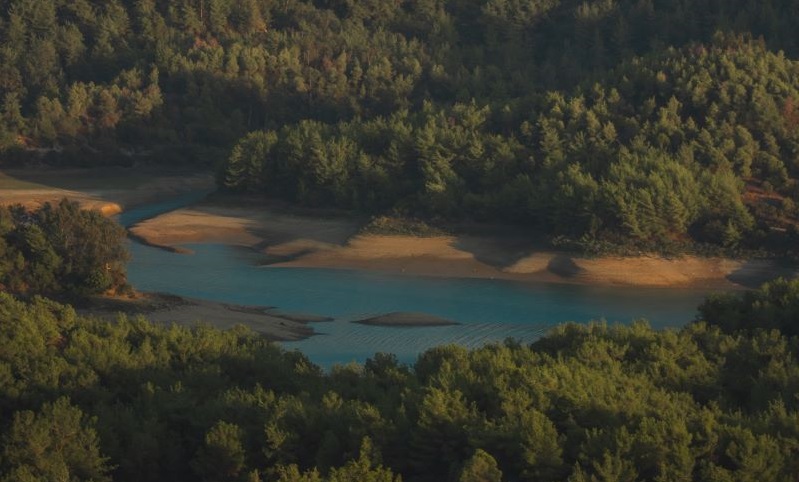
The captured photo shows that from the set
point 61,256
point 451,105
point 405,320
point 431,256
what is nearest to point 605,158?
point 431,256

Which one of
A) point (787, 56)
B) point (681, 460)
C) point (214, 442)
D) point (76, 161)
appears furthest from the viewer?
point (76, 161)

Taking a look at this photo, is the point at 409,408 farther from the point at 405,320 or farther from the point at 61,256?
the point at 61,256

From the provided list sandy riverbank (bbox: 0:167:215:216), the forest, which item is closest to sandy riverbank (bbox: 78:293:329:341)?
the forest

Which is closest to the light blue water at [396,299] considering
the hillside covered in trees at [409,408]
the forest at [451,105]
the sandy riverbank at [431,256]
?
the sandy riverbank at [431,256]

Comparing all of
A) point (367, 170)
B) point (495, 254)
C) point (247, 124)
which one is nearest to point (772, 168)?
point (495, 254)

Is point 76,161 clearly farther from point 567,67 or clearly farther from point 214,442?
point 214,442

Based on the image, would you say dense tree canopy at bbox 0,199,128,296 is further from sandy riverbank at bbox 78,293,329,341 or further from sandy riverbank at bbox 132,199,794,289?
sandy riverbank at bbox 132,199,794,289
